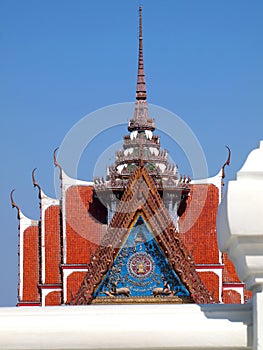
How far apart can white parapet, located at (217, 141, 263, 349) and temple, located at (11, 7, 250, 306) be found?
1577 cm

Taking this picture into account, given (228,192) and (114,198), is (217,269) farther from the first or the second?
(228,192)

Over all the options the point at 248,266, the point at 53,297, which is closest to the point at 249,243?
the point at 248,266

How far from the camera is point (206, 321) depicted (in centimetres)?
296

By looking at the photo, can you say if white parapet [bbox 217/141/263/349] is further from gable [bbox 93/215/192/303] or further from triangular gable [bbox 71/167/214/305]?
gable [bbox 93/215/192/303]

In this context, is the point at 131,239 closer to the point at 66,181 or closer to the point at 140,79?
the point at 66,181

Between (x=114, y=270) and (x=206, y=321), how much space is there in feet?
55.1

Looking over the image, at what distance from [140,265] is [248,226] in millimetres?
17079

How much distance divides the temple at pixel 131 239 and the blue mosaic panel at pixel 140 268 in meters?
0.02

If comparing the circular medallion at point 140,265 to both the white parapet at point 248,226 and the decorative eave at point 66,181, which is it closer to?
the decorative eave at point 66,181

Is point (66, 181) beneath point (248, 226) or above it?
above

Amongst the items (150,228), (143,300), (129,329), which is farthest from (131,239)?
(129,329)

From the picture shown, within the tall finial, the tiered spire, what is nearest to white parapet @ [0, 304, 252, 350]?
the tiered spire

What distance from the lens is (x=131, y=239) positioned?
19.9 meters

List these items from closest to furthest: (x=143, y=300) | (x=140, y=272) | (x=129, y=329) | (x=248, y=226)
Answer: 1. (x=248, y=226)
2. (x=129, y=329)
3. (x=143, y=300)
4. (x=140, y=272)
